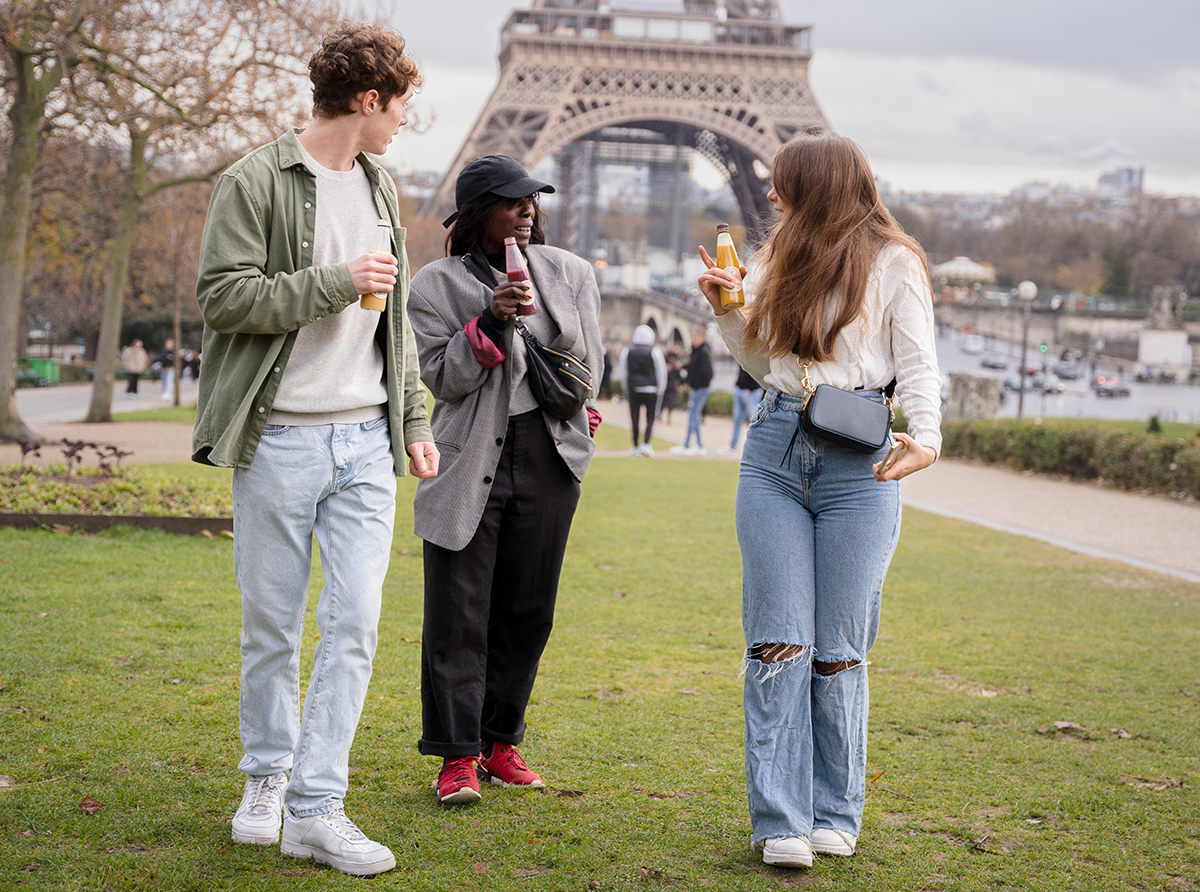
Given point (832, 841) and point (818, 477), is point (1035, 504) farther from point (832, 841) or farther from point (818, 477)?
point (818, 477)

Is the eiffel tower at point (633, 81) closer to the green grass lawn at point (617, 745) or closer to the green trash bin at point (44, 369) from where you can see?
the green trash bin at point (44, 369)

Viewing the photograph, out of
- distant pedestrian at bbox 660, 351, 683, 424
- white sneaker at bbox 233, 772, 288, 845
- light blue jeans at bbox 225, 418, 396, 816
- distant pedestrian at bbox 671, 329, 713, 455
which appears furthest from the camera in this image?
distant pedestrian at bbox 660, 351, 683, 424

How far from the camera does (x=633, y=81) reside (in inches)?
1732

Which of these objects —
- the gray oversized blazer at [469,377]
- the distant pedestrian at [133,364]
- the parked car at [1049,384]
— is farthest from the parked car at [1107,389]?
the gray oversized blazer at [469,377]

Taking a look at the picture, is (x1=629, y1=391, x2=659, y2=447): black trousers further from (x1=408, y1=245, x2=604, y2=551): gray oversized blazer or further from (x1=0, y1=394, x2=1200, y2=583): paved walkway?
(x1=408, y1=245, x2=604, y2=551): gray oversized blazer

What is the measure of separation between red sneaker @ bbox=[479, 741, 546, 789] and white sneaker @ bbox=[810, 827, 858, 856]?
2.80 feet

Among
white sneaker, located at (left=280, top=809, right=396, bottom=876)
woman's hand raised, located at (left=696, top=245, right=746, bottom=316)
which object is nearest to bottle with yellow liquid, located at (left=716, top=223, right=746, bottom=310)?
woman's hand raised, located at (left=696, top=245, right=746, bottom=316)

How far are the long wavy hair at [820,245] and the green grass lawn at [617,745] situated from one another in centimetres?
138

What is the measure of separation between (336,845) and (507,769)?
31.6 inches

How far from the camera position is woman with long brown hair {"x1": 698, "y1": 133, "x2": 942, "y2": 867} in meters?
2.91

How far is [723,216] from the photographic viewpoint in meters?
100

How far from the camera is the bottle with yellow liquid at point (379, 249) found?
2656mm

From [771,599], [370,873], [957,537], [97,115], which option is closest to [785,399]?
[771,599]

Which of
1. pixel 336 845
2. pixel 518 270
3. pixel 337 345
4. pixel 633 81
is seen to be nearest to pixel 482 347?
pixel 518 270
